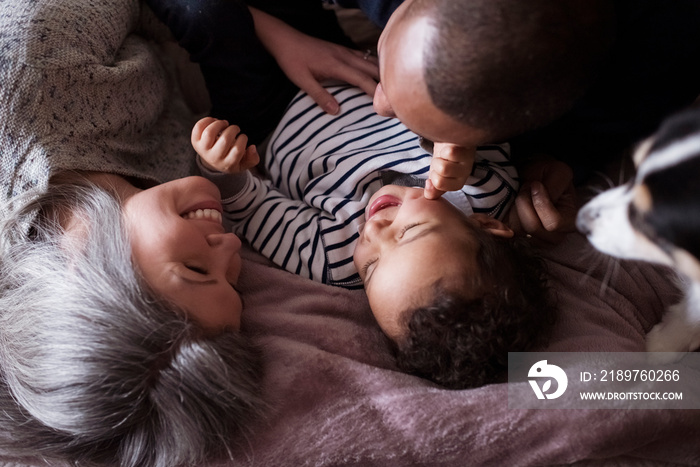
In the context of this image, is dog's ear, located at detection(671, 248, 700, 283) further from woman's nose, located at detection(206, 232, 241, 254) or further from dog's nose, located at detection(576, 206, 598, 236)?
woman's nose, located at detection(206, 232, 241, 254)

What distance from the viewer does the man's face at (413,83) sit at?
596 millimetres

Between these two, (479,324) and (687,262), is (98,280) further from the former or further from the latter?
(687,262)

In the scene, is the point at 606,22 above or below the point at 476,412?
above

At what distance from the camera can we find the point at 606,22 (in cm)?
60

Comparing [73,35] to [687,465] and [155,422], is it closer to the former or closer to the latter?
[155,422]

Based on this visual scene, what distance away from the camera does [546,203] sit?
875mm

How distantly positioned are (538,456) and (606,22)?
569mm

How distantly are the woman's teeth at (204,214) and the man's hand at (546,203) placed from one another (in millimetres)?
485

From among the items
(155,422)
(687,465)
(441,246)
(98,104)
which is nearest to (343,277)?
(441,246)

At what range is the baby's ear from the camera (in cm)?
85

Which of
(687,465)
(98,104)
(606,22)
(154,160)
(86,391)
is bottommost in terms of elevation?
(687,465)

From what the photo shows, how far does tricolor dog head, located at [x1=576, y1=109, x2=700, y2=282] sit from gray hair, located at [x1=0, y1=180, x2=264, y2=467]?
0.51 m

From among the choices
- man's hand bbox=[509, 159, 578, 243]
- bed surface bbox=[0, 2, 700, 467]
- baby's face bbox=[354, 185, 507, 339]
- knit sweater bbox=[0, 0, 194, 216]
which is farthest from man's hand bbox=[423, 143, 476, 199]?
knit sweater bbox=[0, 0, 194, 216]

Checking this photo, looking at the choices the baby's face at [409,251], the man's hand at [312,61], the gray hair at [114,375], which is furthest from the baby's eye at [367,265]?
the man's hand at [312,61]
